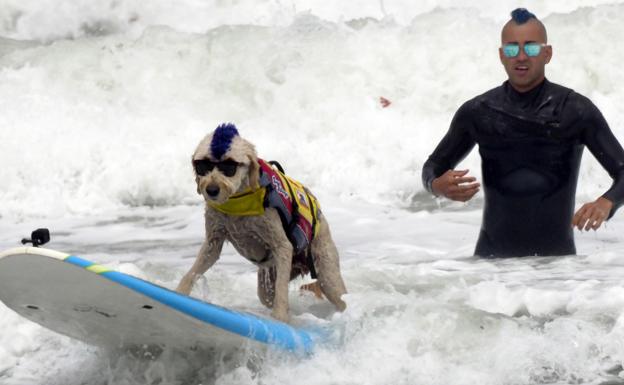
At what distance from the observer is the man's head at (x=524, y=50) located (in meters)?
5.03

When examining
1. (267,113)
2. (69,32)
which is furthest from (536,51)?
(69,32)

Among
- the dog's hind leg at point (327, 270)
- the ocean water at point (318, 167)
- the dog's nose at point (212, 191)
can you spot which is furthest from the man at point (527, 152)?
the dog's nose at point (212, 191)

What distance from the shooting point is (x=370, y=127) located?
12.0 meters

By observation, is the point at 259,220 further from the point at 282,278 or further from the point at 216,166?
the point at 216,166

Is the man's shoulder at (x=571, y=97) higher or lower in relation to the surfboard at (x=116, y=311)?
higher

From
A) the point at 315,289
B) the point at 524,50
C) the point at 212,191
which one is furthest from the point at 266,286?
the point at 524,50

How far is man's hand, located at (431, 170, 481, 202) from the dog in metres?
0.58

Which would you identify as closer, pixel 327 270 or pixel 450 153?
pixel 327 270

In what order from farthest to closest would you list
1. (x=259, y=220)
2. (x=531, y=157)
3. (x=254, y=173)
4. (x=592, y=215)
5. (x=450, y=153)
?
(x=450, y=153)
(x=531, y=157)
(x=592, y=215)
(x=259, y=220)
(x=254, y=173)

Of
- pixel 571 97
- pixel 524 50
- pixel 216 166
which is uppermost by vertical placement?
pixel 524 50

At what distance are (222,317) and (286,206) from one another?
721 millimetres

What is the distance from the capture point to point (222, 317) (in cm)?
410

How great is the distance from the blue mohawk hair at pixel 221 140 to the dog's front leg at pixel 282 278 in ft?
1.81

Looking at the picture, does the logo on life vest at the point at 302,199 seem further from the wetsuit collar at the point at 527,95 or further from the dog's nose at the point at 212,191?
the wetsuit collar at the point at 527,95
